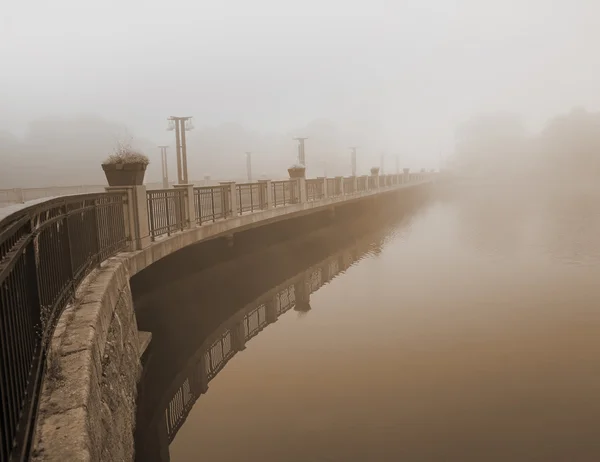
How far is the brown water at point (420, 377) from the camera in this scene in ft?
19.6

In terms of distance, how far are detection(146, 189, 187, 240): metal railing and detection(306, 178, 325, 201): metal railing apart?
11.1 m

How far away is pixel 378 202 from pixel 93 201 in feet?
111

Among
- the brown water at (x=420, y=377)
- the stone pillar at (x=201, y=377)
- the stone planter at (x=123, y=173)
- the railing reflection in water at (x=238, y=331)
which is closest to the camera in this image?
the brown water at (x=420, y=377)

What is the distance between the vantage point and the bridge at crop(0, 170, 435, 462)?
3.05 metres

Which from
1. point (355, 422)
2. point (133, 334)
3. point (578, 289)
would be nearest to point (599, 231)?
point (578, 289)

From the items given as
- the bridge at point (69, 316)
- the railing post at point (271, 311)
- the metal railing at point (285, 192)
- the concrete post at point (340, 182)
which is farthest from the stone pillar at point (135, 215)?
the concrete post at point (340, 182)

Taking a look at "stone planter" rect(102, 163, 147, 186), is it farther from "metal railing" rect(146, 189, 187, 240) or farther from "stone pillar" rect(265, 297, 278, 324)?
"stone pillar" rect(265, 297, 278, 324)

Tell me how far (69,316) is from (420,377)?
538cm

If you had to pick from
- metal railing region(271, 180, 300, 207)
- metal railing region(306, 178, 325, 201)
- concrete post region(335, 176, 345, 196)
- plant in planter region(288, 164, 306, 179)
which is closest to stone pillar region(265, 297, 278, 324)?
metal railing region(271, 180, 300, 207)

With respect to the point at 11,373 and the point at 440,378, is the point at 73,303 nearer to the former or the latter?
the point at 11,373

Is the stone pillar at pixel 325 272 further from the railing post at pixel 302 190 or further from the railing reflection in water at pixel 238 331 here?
the railing post at pixel 302 190

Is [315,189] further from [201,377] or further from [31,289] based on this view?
[31,289]

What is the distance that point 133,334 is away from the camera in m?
7.61

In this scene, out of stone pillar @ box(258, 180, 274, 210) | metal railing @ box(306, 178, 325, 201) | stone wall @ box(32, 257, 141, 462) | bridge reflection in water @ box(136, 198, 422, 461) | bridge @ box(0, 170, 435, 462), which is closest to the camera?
bridge @ box(0, 170, 435, 462)
